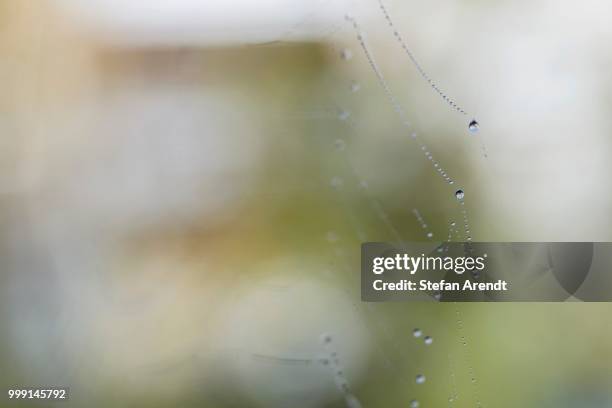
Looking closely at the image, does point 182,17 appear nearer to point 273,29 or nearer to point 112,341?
point 273,29

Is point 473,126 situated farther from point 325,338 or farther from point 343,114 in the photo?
point 325,338

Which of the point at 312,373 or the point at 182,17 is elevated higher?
the point at 182,17

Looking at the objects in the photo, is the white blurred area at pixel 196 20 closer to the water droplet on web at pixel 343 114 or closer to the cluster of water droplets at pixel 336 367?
the water droplet on web at pixel 343 114

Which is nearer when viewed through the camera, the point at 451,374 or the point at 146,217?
the point at 451,374

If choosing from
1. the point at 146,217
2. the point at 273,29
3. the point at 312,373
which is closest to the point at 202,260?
the point at 146,217

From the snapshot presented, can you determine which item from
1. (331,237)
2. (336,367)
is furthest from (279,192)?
(336,367)

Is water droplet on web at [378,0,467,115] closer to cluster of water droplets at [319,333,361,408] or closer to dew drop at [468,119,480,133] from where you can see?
dew drop at [468,119,480,133]

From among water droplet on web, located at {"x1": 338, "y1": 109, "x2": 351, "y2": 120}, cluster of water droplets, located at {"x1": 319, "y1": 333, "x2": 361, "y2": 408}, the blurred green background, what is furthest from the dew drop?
cluster of water droplets, located at {"x1": 319, "y1": 333, "x2": 361, "y2": 408}
